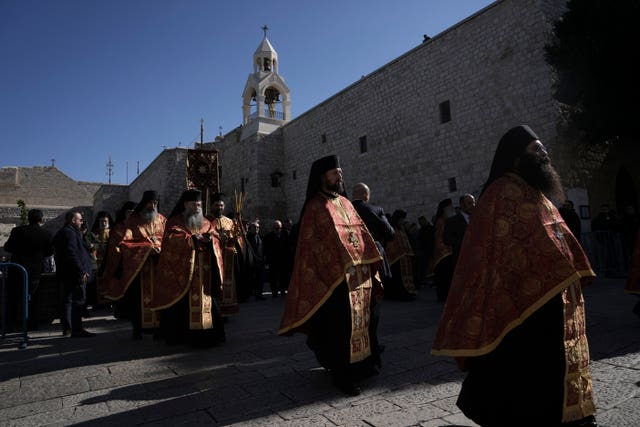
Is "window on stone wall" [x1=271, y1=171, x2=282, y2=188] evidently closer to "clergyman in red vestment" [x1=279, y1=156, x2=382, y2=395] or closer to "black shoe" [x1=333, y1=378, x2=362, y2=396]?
"clergyman in red vestment" [x1=279, y1=156, x2=382, y2=395]

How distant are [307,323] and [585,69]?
12148 millimetres

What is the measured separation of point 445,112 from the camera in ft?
49.7

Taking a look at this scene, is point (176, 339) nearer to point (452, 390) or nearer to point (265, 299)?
point (452, 390)

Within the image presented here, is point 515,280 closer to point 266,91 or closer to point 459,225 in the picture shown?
point 459,225

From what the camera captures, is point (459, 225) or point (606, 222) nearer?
point (459, 225)

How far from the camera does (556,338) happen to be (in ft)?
7.17

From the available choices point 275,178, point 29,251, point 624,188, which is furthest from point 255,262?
point 275,178

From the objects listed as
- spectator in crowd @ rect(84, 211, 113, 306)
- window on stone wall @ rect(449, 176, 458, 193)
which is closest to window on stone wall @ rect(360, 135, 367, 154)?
window on stone wall @ rect(449, 176, 458, 193)

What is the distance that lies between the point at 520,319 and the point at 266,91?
27294 mm

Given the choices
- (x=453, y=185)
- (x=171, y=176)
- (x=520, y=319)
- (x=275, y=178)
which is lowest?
(x=520, y=319)

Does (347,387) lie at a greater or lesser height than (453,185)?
lesser

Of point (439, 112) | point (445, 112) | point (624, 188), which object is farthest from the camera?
point (439, 112)

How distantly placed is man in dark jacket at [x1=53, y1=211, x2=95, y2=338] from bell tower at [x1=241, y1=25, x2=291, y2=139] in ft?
69.5

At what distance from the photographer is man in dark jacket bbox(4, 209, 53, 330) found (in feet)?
20.8
